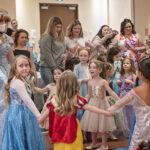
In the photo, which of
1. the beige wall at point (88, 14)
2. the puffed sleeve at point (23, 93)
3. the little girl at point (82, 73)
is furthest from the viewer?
Result: the beige wall at point (88, 14)

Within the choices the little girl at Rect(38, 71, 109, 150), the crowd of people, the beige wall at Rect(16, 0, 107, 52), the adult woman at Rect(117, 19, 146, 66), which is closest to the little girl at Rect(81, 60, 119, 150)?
the crowd of people

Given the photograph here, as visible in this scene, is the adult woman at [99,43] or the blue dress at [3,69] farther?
the adult woman at [99,43]

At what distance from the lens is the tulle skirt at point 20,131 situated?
9.26 ft

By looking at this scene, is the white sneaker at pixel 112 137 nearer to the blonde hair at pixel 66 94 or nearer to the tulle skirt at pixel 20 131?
the tulle skirt at pixel 20 131

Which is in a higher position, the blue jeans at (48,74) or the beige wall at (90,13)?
Result: the beige wall at (90,13)

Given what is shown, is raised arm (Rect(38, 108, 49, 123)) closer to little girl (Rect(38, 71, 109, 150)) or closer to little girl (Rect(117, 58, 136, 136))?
little girl (Rect(38, 71, 109, 150))

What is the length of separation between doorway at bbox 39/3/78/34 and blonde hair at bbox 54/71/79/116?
640 centimetres

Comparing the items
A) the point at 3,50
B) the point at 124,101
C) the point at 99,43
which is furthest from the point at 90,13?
the point at 124,101

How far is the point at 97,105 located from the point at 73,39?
1232mm

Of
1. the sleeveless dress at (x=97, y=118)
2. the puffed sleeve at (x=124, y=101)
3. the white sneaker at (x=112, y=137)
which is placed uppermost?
the puffed sleeve at (x=124, y=101)

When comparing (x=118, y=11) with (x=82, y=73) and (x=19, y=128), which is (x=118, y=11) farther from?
(x=19, y=128)

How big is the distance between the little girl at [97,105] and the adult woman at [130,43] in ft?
4.01

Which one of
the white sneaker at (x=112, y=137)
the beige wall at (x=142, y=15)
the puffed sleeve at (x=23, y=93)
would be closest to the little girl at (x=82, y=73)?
the white sneaker at (x=112, y=137)

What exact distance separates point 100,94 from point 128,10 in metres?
4.62
